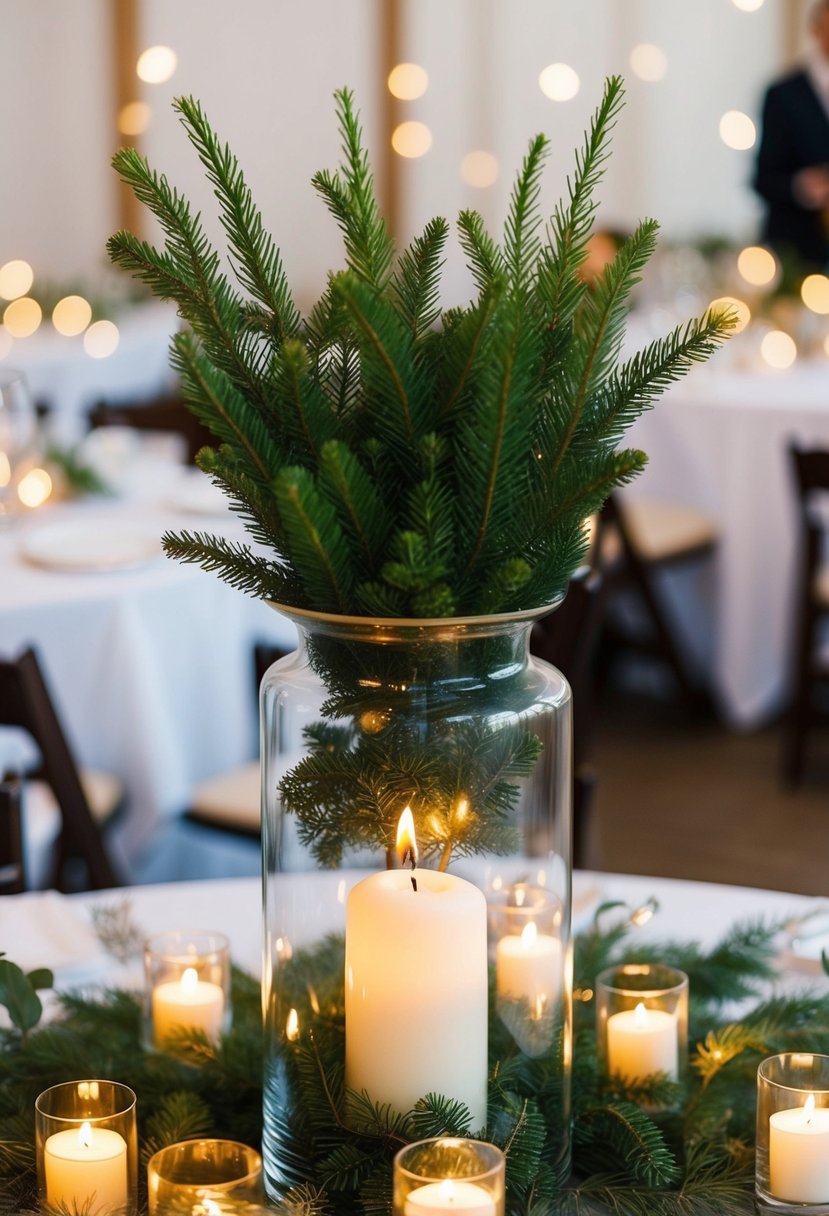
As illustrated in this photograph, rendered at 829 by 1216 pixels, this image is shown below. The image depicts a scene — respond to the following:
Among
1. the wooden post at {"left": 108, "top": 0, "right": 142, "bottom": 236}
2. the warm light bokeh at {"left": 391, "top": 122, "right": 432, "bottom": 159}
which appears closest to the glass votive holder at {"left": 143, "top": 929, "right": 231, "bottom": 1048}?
the wooden post at {"left": 108, "top": 0, "right": 142, "bottom": 236}

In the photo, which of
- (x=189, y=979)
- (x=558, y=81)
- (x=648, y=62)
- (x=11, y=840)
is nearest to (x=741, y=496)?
(x=11, y=840)

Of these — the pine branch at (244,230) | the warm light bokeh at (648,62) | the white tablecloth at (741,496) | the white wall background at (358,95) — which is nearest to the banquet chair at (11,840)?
the pine branch at (244,230)

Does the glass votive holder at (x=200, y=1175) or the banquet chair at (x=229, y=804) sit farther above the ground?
the glass votive holder at (x=200, y=1175)

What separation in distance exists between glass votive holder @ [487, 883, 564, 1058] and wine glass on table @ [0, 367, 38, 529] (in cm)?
201

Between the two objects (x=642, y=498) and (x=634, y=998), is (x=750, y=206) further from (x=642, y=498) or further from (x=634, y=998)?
(x=634, y=998)

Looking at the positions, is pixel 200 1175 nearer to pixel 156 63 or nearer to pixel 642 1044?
pixel 642 1044

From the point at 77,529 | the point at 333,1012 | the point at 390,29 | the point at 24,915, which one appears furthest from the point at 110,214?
the point at 333,1012

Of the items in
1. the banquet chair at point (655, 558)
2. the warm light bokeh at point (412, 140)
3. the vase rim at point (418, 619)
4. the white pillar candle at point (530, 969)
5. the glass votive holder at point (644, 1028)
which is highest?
the warm light bokeh at point (412, 140)

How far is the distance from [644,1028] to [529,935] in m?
0.11

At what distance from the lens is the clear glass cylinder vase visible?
84 centimetres

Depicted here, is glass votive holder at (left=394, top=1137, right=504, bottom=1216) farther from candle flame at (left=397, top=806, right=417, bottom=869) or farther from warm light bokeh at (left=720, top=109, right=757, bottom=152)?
warm light bokeh at (left=720, top=109, right=757, bottom=152)

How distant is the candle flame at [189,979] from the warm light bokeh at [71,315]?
15.3 feet

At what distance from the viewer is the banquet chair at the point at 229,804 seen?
8.54ft

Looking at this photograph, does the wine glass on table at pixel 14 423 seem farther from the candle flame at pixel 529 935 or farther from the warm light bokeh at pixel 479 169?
the warm light bokeh at pixel 479 169
